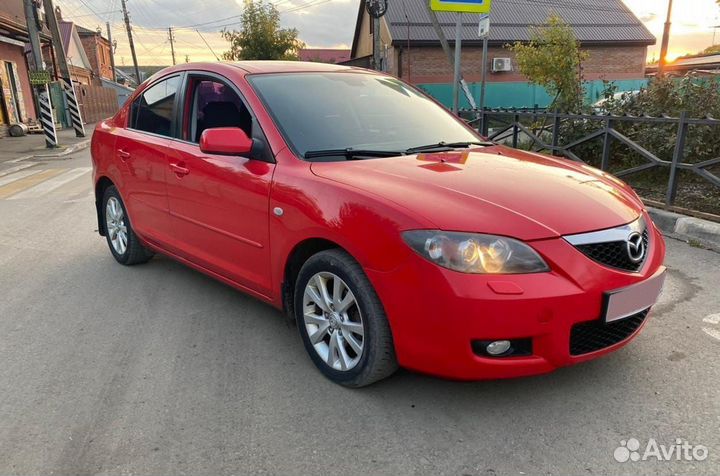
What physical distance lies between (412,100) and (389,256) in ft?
6.42

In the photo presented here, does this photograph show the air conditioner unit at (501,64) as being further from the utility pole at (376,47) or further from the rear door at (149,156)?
the rear door at (149,156)

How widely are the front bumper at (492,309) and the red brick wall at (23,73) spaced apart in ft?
82.2

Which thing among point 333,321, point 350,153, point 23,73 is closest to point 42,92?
point 23,73

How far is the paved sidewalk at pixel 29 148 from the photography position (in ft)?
48.8

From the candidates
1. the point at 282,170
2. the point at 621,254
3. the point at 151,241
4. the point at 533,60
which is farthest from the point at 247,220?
the point at 533,60

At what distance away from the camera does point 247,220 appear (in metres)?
3.41

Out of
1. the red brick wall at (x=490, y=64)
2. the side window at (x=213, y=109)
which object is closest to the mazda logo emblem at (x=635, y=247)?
the side window at (x=213, y=109)

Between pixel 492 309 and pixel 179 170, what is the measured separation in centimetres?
251

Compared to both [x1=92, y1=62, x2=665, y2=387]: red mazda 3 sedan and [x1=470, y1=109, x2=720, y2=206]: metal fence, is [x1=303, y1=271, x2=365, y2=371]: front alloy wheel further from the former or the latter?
[x1=470, y1=109, x2=720, y2=206]: metal fence

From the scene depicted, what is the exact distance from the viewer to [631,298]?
2.67 meters

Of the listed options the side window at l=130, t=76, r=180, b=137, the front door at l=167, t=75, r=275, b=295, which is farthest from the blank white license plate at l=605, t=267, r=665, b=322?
the side window at l=130, t=76, r=180, b=137

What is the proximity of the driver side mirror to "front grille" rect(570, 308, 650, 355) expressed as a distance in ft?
6.54

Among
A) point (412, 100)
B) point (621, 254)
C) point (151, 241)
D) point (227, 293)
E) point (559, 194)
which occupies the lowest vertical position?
point (227, 293)

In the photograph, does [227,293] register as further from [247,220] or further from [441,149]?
[441,149]
